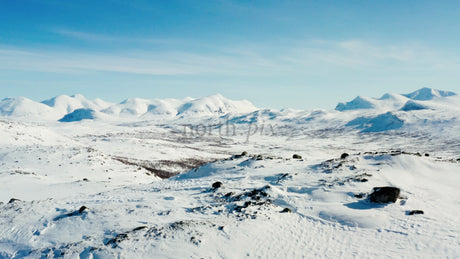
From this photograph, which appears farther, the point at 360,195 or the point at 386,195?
the point at 360,195

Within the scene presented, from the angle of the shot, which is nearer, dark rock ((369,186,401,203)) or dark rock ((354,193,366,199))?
dark rock ((369,186,401,203))

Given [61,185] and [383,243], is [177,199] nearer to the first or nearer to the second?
[383,243]

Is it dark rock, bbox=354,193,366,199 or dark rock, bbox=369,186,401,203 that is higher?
dark rock, bbox=369,186,401,203

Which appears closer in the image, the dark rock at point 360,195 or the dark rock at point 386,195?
the dark rock at point 386,195

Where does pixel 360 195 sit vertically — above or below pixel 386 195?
below

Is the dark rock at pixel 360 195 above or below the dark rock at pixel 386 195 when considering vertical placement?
below

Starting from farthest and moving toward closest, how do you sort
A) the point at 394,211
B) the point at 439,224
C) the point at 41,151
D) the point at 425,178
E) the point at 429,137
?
the point at 429,137, the point at 41,151, the point at 425,178, the point at 394,211, the point at 439,224

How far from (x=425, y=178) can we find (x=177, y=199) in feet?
74.9

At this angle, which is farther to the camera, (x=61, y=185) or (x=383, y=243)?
(x=61, y=185)

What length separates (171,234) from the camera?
50.4 feet

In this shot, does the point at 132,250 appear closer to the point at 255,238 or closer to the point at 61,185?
the point at 255,238

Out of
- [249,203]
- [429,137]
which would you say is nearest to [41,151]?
[249,203]

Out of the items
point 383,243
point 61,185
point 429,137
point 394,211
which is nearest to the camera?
point 383,243

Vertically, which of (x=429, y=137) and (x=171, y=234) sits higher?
(x=171, y=234)
